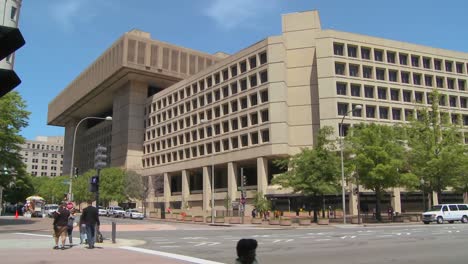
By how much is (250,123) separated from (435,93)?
91.0 feet

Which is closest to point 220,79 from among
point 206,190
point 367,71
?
point 206,190

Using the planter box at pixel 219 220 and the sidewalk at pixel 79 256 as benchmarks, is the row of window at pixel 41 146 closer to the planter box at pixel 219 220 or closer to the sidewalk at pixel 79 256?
the planter box at pixel 219 220

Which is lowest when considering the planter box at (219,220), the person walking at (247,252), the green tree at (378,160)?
the planter box at (219,220)

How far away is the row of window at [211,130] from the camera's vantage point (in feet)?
229

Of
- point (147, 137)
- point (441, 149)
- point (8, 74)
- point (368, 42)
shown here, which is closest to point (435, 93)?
point (441, 149)

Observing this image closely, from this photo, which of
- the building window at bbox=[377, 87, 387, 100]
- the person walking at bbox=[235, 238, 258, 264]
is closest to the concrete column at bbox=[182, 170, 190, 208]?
the building window at bbox=[377, 87, 387, 100]

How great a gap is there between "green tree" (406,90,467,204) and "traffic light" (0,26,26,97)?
157 feet

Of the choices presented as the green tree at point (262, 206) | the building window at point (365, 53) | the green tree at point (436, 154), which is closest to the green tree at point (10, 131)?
the green tree at point (262, 206)

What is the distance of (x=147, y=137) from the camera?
97.1 meters

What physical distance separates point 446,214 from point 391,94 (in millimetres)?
31488

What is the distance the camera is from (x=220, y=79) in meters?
78.4

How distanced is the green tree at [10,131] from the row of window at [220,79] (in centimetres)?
3742

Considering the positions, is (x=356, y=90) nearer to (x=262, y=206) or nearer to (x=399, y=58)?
(x=399, y=58)

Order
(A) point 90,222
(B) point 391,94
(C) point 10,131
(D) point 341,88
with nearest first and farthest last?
1. (A) point 90,222
2. (C) point 10,131
3. (D) point 341,88
4. (B) point 391,94
